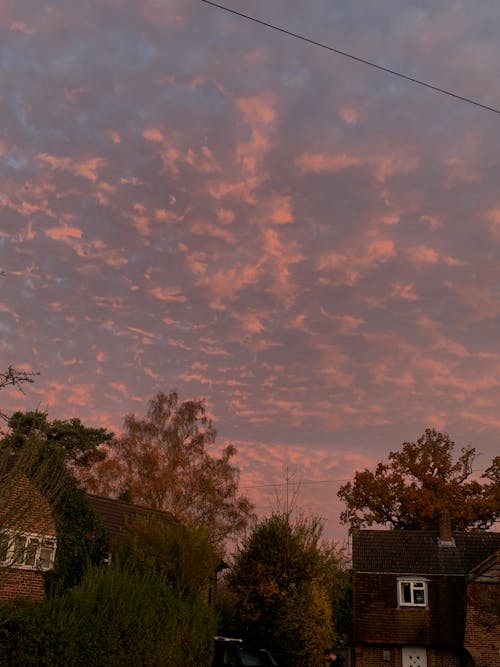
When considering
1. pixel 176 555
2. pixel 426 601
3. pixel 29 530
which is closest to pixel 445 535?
pixel 426 601

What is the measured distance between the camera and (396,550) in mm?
36750

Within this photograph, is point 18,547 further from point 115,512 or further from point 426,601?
point 426,601

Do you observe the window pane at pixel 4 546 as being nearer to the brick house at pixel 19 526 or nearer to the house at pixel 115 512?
the brick house at pixel 19 526

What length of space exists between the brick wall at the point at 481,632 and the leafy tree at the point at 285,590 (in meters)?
7.85

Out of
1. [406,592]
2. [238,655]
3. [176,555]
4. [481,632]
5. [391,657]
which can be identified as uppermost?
[406,592]

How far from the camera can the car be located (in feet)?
65.7

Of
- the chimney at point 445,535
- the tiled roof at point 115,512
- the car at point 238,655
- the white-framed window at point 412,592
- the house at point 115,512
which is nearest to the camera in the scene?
the car at point 238,655

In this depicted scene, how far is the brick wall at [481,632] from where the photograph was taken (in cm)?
3145

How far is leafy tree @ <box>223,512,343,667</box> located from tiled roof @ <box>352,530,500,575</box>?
840 cm

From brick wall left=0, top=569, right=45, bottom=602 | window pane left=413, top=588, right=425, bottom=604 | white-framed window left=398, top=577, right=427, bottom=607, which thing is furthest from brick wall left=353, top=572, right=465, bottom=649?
brick wall left=0, top=569, right=45, bottom=602

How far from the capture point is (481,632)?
31.8 m

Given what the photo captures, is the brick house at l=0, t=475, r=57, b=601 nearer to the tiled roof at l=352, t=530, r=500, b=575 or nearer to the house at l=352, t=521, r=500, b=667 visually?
the house at l=352, t=521, r=500, b=667

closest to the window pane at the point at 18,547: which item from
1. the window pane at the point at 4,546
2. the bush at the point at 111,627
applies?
the window pane at the point at 4,546

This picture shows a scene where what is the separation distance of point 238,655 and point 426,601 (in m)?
17.1
